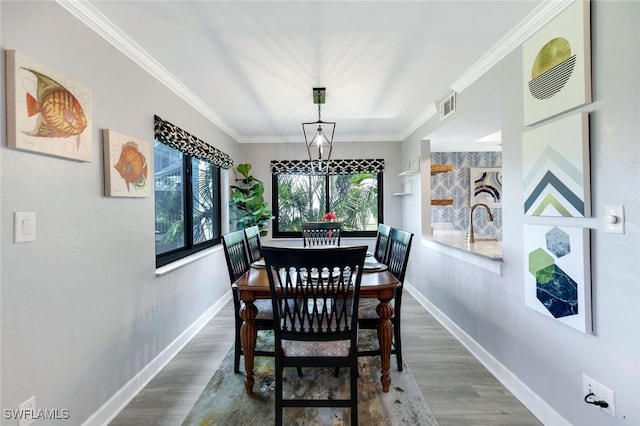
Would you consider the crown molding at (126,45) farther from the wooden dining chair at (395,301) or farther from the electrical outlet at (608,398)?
the electrical outlet at (608,398)

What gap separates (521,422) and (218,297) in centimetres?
325

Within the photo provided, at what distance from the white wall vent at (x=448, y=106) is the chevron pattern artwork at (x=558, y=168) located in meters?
1.17

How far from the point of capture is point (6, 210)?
1.25m

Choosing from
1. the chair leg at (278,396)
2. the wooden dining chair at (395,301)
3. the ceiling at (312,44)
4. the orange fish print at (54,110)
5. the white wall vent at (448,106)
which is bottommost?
the chair leg at (278,396)

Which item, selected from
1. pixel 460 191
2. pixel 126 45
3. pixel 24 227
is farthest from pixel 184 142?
pixel 460 191

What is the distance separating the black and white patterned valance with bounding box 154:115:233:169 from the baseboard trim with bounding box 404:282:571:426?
3.16 metres

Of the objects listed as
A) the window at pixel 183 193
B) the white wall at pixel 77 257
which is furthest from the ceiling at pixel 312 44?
the window at pixel 183 193

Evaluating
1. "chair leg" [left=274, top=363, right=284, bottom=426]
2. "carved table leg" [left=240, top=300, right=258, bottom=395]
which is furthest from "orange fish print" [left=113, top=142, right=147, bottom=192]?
"chair leg" [left=274, top=363, right=284, bottom=426]

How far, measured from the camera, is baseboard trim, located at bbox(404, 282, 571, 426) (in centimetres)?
171

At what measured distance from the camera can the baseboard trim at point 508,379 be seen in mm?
1712

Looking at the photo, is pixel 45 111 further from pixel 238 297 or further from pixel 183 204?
pixel 183 204

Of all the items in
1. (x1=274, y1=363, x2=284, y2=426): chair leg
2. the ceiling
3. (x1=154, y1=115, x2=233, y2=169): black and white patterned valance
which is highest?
the ceiling

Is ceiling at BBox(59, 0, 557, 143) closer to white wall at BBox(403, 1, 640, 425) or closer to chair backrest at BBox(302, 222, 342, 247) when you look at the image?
white wall at BBox(403, 1, 640, 425)

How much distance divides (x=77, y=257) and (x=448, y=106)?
3.27m
